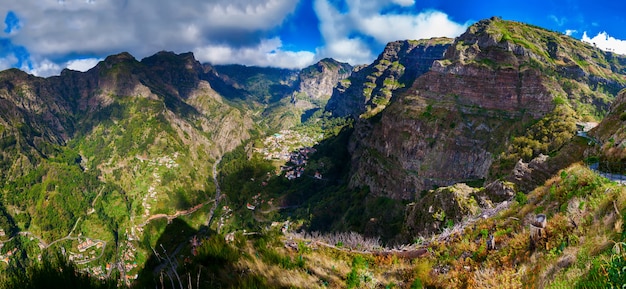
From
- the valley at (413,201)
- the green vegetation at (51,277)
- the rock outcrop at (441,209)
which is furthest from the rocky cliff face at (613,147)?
the green vegetation at (51,277)

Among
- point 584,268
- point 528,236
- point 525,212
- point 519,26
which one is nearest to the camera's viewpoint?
point 584,268

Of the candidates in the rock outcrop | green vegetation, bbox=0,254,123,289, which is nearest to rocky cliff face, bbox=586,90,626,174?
the rock outcrop

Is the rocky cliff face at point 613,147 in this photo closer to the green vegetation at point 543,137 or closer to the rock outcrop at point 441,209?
the rock outcrop at point 441,209

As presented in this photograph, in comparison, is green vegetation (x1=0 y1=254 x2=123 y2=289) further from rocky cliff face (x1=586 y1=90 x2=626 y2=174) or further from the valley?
rocky cliff face (x1=586 y1=90 x2=626 y2=174)

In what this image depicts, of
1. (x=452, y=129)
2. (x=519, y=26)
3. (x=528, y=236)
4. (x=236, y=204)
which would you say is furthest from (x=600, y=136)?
(x=236, y=204)

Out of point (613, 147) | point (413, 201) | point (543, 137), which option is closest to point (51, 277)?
point (613, 147)

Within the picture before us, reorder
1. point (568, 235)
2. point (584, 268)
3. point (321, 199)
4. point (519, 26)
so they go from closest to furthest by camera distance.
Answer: point (584, 268) < point (568, 235) < point (519, 26) < point (321, 199)

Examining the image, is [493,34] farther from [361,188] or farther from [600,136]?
[600,136]

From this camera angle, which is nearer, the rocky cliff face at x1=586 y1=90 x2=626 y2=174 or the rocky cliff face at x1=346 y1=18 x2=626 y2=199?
the rocky cliff face at x1=586 y1=90 x2=626 y2=174
